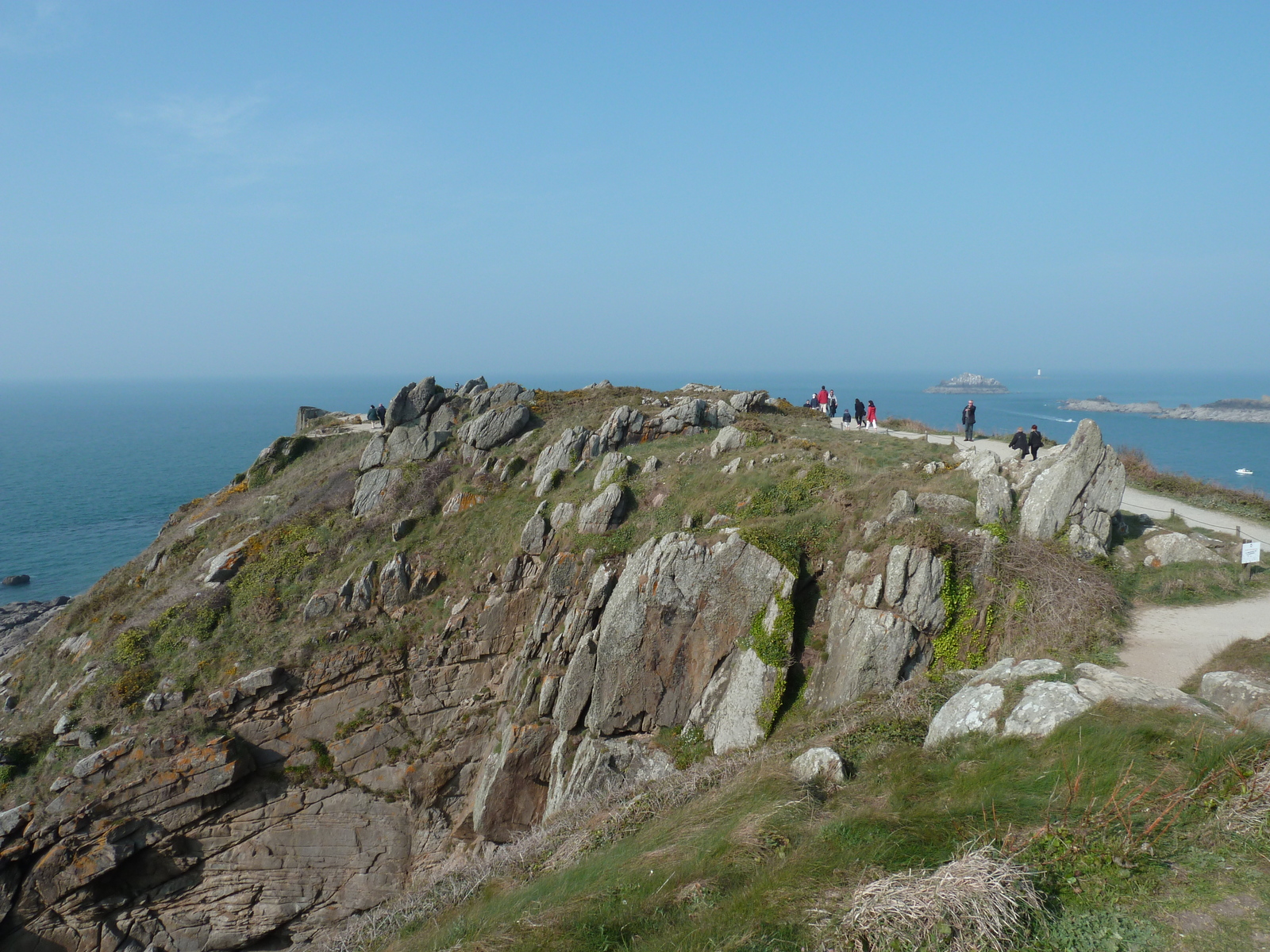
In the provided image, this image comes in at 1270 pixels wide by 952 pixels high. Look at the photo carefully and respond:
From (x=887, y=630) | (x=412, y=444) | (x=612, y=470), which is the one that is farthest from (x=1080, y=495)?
(x=412, y=444)

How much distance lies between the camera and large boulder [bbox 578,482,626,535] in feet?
76.3

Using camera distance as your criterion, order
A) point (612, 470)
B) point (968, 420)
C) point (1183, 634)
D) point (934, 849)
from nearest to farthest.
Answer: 1. point (934, 849)
2. point (1183, 634)
3. point (612, 470)
4. point (968, 420)

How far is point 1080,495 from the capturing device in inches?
677

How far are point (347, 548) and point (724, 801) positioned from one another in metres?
21.7

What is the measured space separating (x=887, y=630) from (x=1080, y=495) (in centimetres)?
674

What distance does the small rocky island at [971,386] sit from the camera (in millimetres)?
158750

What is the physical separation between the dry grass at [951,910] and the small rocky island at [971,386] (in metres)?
167

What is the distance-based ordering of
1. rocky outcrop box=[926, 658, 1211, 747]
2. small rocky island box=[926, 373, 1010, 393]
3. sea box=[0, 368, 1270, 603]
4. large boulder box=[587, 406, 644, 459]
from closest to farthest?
rocky outcrop box=[926, 658, 1211, 747] < large boulder box=[587, 406, 644, 459] < sea box=[0, 368, 1270, 603] < small rocky island box=[926, 373, 1010, 393]

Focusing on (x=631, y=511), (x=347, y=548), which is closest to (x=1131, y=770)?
(x=631, y=511)

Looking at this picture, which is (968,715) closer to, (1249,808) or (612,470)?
(1249,808)

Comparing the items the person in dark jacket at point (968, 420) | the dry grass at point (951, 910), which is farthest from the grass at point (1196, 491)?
the dry grass at point (951, 910)

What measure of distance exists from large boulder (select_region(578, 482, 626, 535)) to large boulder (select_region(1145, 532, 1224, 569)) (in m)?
15.2

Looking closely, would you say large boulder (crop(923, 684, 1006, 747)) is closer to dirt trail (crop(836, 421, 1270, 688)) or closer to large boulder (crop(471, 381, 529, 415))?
dirt trail (crop(836, 421, 1270, 688))

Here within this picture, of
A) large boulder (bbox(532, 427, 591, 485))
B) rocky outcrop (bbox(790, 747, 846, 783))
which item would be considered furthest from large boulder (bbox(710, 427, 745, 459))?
rocky outcrop (bbox(790, 747, 846, 783))
